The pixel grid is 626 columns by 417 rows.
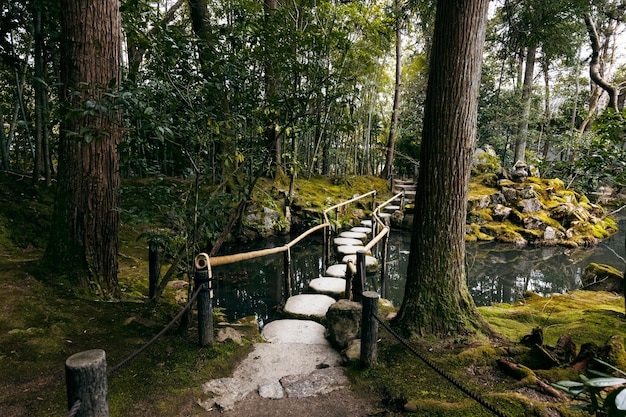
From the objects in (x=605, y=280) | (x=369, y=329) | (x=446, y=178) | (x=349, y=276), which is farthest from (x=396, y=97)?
(x=369, y=329)

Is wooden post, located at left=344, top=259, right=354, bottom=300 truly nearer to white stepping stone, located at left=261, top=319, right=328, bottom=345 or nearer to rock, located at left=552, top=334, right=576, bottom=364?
white stepping stone, located at left=261, top=319, right=328, bottom=345

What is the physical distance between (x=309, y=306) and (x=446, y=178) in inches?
77.1

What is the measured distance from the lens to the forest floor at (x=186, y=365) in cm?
182

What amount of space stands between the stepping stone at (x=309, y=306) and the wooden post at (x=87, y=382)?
2.32 meters

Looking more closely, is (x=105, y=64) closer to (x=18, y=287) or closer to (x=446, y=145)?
(x=18, y=287)

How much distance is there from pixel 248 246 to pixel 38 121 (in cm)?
412

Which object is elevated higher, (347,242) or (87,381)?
(87,381)

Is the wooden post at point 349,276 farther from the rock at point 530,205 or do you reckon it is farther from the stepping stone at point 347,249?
the rock at point 530,205

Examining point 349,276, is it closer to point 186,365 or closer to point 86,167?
point 186,365

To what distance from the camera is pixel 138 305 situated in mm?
2830

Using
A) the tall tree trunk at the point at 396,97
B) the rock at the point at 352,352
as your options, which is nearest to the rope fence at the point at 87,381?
the rock at the point at 352,352

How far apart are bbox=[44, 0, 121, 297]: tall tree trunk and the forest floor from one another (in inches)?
8.8

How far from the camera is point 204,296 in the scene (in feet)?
7.86

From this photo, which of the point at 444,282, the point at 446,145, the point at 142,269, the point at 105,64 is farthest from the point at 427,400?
the point at 142,269
